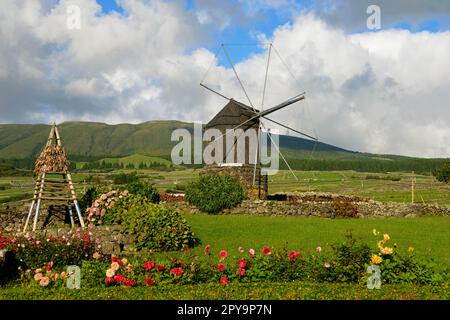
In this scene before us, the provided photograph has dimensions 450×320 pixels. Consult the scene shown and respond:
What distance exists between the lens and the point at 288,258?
1113 centimetres

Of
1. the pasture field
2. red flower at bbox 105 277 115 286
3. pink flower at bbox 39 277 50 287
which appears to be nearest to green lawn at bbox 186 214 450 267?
red flower at bbox 105 277 115 286

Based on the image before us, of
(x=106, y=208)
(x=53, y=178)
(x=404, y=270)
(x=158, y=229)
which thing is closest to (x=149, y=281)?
(x=404, y=270)

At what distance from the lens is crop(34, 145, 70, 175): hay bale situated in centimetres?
2011

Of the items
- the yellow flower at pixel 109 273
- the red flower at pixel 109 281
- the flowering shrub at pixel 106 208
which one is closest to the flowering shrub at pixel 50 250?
the red flower at pixel 109 281

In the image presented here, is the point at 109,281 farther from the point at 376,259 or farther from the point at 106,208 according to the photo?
the point at 106,208

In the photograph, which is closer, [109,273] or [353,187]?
[109,273]

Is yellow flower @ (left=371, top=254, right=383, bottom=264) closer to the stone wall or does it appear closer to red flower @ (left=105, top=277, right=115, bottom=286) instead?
red flower @ (left=105, top=277, right=115, bottom=286)

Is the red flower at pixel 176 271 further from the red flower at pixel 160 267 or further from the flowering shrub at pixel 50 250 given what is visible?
the flowering shrub at pixel 50 250

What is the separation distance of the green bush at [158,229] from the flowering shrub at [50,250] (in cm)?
272

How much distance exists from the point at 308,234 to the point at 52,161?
10.8 meters

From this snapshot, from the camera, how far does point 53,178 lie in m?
21.2
